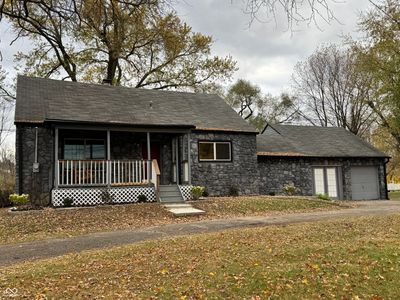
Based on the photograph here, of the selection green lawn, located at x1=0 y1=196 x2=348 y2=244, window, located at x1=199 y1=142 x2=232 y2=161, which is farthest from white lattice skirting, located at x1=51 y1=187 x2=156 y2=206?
window, located at x1=199 y1=142 x2=232 y2=161

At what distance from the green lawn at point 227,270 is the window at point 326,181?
12793 mm

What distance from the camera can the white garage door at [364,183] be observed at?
70.1ft

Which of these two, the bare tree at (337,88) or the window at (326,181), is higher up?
the bare tree at (337,88)

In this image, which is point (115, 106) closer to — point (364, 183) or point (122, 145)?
point (122, 145)

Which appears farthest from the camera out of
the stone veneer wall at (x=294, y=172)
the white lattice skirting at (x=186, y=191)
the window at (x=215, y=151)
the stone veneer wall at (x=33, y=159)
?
the stone veneer wall at (x=294, y=172)

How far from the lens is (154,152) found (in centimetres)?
1762

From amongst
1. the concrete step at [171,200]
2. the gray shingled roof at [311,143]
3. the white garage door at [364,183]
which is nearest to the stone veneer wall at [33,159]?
the concrete step at [171,200]

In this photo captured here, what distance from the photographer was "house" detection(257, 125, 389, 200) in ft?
64.6

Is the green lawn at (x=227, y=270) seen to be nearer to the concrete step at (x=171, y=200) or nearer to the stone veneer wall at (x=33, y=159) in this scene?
the concrete step at (x=171, y=200)

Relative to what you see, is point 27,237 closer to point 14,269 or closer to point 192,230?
point 14,269

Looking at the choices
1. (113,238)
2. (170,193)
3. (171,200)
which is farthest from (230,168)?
(113,238)

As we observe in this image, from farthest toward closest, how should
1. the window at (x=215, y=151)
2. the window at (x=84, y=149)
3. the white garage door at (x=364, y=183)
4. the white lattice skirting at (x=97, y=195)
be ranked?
the white garage door at (x=364, y=183) → the window at (x=215, y=151) → the window at (x=84, y=149) → the white lattice skirting at (x=97, y=195)

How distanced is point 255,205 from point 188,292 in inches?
391

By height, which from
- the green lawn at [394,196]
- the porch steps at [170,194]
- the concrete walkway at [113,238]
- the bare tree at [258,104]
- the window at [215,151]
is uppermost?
the bare tree at [258,104]
